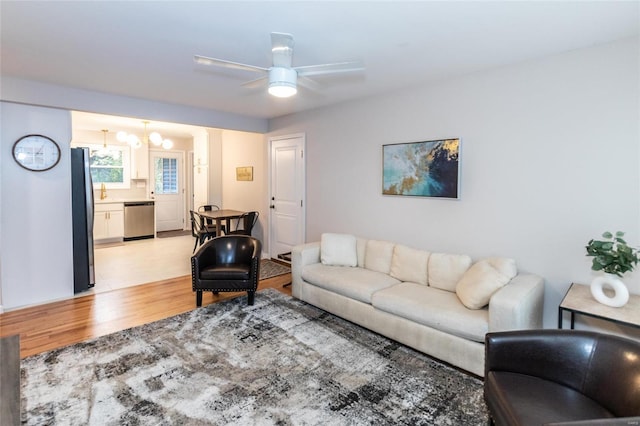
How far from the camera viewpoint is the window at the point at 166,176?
8477 millimetres

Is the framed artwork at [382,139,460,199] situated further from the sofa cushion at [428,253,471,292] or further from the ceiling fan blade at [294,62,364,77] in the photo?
the ceiling fan blade at [294,62,364,77]

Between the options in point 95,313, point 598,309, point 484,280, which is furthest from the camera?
point 95,313

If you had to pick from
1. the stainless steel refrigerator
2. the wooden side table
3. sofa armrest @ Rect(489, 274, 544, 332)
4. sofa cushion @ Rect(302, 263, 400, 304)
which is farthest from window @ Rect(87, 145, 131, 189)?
the wooden side table

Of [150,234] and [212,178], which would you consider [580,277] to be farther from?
[150,234]

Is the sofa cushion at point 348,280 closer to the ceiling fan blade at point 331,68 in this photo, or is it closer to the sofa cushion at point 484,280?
the sofa cushion at point 484,280

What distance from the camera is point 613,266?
7.19 feet

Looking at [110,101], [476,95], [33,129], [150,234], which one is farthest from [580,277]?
[150,234]

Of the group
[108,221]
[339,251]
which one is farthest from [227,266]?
[108,221]

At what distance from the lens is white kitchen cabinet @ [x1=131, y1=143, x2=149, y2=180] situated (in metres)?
7.79

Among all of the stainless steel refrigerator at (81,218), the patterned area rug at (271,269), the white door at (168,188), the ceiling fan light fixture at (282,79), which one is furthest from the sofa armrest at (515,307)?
the white door at (168,188)

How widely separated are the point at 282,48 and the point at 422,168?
199 cm

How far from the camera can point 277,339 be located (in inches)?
117

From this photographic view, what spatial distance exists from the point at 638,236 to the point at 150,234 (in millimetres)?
8344

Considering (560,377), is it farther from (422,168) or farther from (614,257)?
(422,168)
